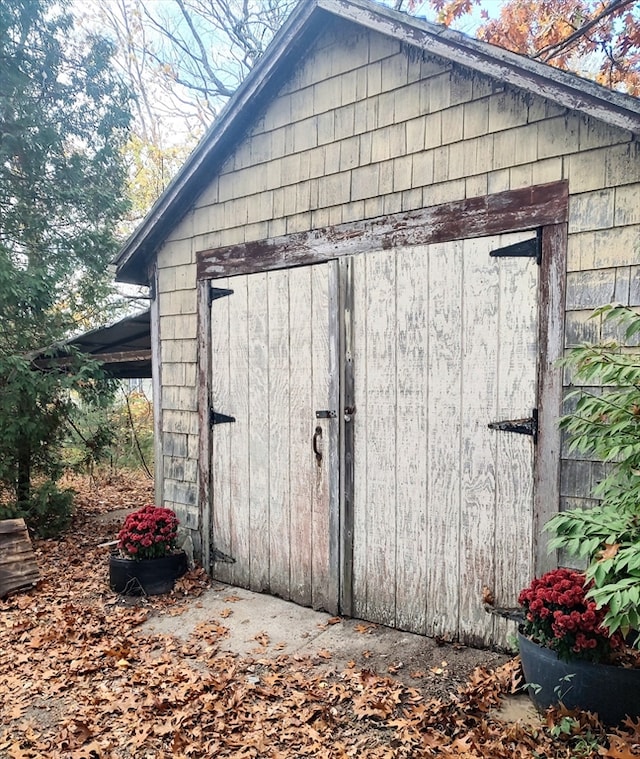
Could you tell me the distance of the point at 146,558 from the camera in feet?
15.7

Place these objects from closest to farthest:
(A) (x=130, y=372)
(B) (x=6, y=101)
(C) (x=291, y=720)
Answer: (C) (x=291, y=720)
(B) (x=6, y=101)
(A) (x=130, y=372)

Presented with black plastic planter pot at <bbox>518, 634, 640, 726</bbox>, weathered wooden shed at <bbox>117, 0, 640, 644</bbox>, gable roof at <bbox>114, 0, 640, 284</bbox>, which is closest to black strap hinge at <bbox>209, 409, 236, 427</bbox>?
weathered wooden shed at <bbox>117, 0, 640, 644</bbox>

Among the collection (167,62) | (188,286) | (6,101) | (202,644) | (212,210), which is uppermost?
(167,62)

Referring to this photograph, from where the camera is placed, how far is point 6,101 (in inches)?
293

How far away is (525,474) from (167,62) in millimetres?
14801

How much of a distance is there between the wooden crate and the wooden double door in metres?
1.62

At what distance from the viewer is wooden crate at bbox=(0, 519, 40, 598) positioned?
4.98 meters

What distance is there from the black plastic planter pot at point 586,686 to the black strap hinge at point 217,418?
9.48 ft

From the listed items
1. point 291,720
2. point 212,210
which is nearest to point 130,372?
point 212,210

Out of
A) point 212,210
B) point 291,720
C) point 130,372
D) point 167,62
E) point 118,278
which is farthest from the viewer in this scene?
point 167,62

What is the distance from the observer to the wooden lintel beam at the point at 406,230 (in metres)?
3.30

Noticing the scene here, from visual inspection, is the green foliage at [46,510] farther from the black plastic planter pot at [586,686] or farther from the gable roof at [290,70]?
the black plastic planter pot at [586,686]

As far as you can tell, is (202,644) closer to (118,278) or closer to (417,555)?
(417,555)

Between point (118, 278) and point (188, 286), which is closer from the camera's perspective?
point (188, 286)
